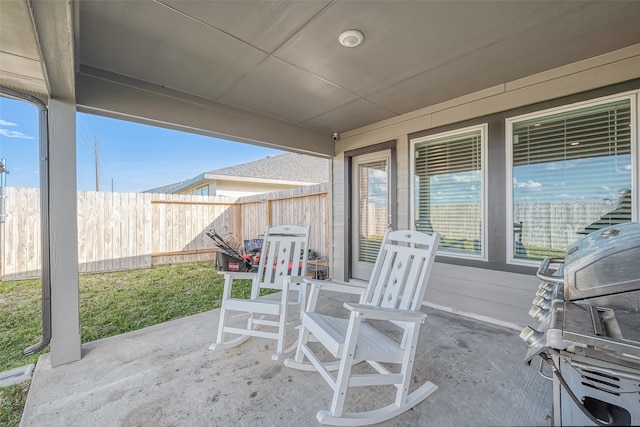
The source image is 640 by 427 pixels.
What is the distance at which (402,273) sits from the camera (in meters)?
2.13

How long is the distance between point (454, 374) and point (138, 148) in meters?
16.2

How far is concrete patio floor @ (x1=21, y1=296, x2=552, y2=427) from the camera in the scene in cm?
164

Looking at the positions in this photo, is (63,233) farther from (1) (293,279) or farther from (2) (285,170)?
(2) (285,170)

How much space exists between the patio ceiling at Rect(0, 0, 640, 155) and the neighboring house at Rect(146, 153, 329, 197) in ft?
19.4

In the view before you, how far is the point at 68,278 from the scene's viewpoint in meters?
2.27

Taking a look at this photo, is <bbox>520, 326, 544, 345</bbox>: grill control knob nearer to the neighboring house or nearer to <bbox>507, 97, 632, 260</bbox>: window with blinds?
<bbox>507, 97, 632, 260</bbox>: window with blinds

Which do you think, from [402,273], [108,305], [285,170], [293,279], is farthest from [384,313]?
[285,170]

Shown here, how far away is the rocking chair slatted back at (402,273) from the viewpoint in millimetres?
1880

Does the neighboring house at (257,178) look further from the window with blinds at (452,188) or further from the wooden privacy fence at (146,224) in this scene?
the window with blinds at (452,188)

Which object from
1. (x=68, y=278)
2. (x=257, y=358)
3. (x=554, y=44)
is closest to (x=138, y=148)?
(x=68, y=278)

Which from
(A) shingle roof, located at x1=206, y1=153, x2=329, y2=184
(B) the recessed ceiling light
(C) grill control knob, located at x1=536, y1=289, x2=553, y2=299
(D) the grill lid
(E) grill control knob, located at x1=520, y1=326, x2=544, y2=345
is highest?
(A) shingle roof, located at x1=206, y1=153, x2=329, y2=184

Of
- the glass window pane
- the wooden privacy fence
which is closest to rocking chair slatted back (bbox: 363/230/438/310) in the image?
the glass window pane

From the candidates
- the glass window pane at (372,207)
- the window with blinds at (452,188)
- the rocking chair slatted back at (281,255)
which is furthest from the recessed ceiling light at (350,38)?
the glass window pane at (372,207)

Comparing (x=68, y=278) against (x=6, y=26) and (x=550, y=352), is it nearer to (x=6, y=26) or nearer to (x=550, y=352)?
(x=6, y=26)
